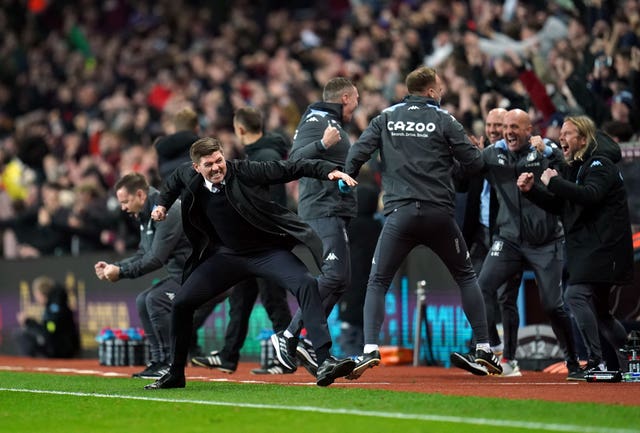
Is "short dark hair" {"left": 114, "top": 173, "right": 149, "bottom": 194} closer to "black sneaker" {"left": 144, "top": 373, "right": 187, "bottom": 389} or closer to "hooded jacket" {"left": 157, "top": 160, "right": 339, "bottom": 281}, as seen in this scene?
"hooded jacket" {"left": 157, "top": 160, "right": 339, "bottom": 281}

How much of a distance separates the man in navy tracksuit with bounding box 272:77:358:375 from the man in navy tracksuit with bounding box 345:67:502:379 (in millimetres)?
562

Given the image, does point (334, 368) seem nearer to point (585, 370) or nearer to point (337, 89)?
point (585, 370)

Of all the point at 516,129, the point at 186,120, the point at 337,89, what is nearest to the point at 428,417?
the point at 516,129

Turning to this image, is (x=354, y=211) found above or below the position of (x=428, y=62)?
below

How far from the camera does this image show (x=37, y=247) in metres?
19.5

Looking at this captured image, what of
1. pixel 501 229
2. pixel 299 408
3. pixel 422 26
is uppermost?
pixel 422 26

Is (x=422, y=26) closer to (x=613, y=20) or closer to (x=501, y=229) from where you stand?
(x=613, y=20)

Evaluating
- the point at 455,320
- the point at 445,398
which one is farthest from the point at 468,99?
the point at 445,398

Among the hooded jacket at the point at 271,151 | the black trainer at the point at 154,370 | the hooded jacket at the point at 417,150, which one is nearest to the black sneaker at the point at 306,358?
the hooded jacket at the point at 417,150

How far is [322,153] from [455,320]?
338 cm

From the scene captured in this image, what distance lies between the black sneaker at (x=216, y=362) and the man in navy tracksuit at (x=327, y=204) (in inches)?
59.8

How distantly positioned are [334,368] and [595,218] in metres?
2.57

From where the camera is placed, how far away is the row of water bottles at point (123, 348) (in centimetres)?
1577

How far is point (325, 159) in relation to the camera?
11.7 meters
